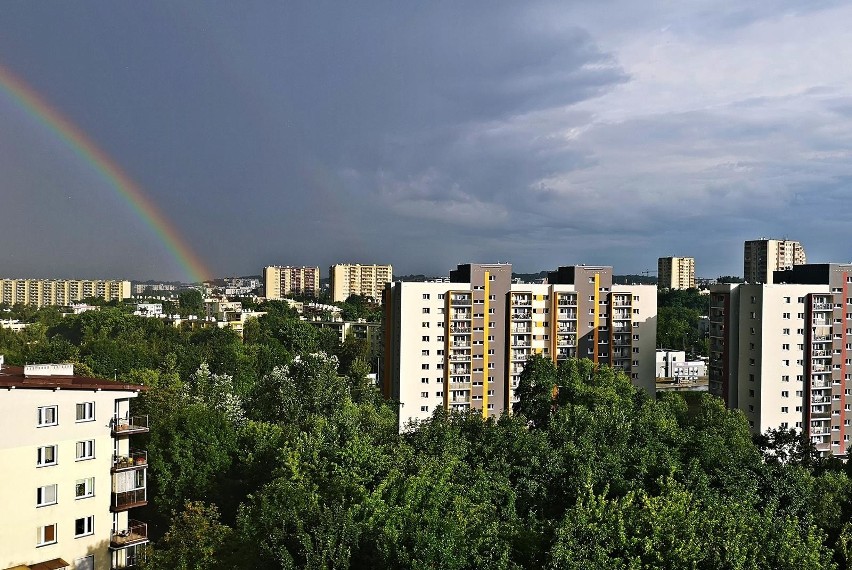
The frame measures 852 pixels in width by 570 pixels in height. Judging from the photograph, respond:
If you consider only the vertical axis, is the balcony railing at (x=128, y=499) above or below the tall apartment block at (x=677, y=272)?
below

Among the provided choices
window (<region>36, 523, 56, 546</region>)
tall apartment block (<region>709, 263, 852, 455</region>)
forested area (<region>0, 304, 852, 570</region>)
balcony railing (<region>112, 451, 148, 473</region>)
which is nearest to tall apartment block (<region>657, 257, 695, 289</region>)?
tall apartment block (<region>709, 263, 852, 455</region>)

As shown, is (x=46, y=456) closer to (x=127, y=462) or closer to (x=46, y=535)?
(x=46, y=535)

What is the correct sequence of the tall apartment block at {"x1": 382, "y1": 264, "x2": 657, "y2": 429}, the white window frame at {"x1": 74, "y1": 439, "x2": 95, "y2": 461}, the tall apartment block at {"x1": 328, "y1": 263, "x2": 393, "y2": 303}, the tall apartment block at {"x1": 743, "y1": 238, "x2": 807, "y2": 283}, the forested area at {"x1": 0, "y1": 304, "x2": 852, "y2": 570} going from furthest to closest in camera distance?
the tall apartment block at {"x1": 328, "y1": 263, "x2": 393, "y2": 303} → the tall apartment block at {"x1": 743, "y1": 238, "x2": 807, "y2": 283} → the tall apartment block at {"x1": 382, "y1": 264, "x2": 657, "y2": 429} → the white window frame at {"x1": 74, "y1": 439, "x2": 95, "y2": 461} → the forested area at {"x1": 0, "y1": 304, "x2": 852, "y2": 570}

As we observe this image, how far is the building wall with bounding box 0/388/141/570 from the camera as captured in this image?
13086 millimetres

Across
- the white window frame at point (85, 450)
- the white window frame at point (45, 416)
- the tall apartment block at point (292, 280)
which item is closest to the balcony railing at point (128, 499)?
the white window frame at point (85, 450)

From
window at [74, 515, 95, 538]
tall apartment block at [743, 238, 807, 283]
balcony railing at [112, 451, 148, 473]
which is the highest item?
tall apartment block at [743, 238, 807, 283]

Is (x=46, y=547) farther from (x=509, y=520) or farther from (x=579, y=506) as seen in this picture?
(x=579, y=506)

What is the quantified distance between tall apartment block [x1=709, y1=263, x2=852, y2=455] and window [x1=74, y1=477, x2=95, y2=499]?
2569cm

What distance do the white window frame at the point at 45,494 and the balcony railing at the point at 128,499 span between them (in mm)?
1227

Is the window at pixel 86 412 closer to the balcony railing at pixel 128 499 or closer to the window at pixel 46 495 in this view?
the window at pixel 46 495

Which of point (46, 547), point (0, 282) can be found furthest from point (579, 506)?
point (0, 282)

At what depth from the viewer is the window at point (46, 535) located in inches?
526

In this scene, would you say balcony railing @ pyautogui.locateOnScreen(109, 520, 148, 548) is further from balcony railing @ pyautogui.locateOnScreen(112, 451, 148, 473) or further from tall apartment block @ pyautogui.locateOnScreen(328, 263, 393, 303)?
tall apartment block @ pyautogui.locateOnScreen(328, 263, 393, 303)

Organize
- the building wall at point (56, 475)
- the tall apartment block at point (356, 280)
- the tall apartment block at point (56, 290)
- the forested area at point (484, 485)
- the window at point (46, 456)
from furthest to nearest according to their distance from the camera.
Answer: the tall apartment block at point (356, 280), the tall apartment block at point (56, 290), the window at point (46, 456), the building wall at point (56, 475), the forested area at point (484, 485)
